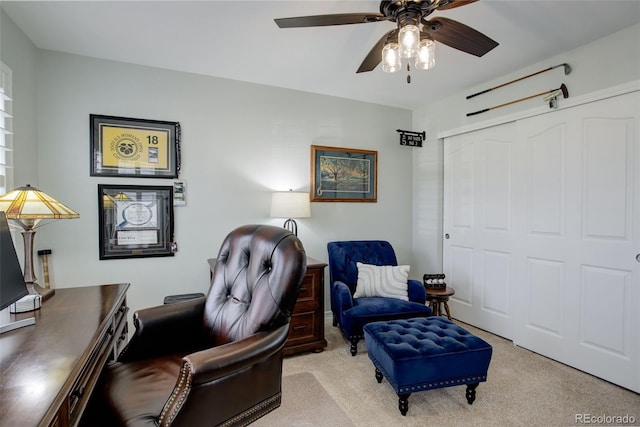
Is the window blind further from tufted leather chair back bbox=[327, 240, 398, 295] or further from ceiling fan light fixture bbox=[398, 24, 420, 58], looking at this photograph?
tufted leather chair back bbox=[327, 240, 398, 295]

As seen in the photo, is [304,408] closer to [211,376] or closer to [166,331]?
[166,331]

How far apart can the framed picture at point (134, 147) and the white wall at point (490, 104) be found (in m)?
2.76

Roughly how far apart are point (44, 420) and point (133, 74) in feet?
9.12

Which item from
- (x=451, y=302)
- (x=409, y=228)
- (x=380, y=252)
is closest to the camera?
(x=380, y=252)

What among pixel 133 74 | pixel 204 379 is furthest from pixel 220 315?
pixel 133 74

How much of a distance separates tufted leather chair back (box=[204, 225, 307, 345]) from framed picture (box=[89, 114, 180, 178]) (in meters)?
1.42

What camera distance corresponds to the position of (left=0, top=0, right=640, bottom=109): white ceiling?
6.38 feet

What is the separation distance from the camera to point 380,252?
332 centimetres

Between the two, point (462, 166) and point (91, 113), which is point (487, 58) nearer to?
point (462, 166)

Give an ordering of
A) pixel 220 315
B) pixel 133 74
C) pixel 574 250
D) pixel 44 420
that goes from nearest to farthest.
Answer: pixel 44 420 → pixel 220 315 → pixel 574 250 → pixel 133 74

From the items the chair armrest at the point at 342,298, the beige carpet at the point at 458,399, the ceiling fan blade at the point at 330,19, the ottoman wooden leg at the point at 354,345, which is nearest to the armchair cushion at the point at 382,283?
the chair armrest at the point at 342,298

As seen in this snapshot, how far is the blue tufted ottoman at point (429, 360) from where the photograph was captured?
6.03ft

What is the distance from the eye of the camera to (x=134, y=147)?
270 centimetres

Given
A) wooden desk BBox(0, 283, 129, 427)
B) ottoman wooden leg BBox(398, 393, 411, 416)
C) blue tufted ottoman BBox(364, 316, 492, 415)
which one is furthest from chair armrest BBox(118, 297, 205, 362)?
ottoman wooden leg BBox(398, 393, 411, 416)
